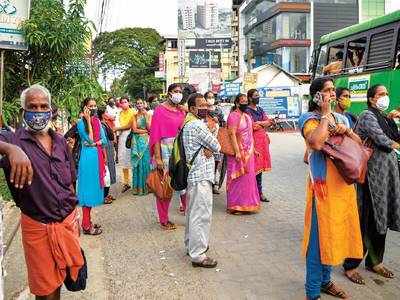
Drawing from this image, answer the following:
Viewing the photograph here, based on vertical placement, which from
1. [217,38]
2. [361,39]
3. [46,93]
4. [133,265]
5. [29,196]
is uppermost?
[217,38]

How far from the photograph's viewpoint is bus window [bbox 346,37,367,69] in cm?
1000

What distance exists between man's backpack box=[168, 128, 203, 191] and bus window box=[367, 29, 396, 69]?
5.39 metres

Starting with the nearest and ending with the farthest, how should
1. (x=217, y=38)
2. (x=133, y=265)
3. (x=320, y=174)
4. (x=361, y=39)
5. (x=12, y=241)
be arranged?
(x=320, y=174), (x=133, y=265), (x=12, y=241), (x=361, y=39), (x=217, y=38)

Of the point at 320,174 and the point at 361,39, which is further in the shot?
the point at 361,39

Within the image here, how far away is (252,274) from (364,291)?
3.34 ft

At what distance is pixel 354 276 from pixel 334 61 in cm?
789

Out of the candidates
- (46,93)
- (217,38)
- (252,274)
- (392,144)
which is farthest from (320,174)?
(217,38)

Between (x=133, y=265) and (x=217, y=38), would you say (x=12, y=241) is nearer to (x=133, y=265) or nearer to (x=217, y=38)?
(x=133, y=265)

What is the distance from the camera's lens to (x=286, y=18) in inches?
1838

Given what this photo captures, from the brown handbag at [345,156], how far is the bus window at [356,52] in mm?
6695

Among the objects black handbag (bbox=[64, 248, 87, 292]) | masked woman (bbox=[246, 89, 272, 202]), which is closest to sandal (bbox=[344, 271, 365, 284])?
black handbag (bbox=[64, 248, 87, 292])

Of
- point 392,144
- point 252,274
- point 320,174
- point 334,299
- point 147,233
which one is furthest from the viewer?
point 147,233

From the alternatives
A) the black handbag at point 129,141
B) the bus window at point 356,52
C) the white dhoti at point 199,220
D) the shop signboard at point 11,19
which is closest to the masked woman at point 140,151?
the black handbag at point 129,141

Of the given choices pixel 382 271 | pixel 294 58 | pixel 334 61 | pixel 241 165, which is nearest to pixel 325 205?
pixel 382 271
